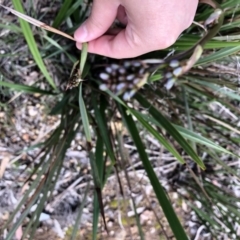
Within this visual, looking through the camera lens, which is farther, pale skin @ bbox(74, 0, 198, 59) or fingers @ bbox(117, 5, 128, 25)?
fingers @ bbox(117, 5, 128, 25)

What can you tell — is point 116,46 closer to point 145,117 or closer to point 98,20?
point 98,20

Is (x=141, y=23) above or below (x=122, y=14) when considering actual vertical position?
below

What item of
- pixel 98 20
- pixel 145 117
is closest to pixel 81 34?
pixel 98 20

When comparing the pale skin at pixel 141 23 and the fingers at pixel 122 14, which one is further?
the fingers at pixel 122 14

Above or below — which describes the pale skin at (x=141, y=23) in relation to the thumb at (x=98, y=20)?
below

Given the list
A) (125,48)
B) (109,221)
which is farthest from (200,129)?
(125,48)

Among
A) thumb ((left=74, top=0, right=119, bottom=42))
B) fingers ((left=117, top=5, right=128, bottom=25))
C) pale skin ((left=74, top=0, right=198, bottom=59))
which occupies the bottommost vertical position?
pale skin ((left=74, top=0, right=198, bottom=59))

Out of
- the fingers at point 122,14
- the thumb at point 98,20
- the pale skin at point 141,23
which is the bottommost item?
the pale skin at point 141,23
